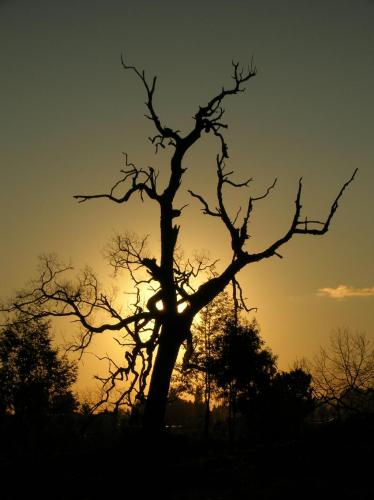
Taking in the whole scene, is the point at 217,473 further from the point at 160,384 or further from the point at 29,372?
the point at 29,372

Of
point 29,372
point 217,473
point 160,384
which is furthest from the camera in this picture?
point 29,372

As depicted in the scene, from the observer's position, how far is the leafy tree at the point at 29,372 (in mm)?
45312

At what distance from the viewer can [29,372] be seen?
46.0 m

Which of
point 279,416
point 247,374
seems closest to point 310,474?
point 247,374

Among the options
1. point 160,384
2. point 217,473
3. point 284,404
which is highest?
point 284,404

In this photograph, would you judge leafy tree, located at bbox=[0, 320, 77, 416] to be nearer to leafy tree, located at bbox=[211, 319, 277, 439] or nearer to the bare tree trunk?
leafy tree, located at bbox=[211, 319, 277, 439]

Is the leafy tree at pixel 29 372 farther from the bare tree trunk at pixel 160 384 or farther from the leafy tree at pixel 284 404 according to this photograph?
the bare tree trunk at pixel 160 384

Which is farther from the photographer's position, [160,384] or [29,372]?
[29,372]

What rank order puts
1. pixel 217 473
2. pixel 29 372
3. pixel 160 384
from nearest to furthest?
1. pixel 160 384
2. pixel 217 473
3. pixel 29 372

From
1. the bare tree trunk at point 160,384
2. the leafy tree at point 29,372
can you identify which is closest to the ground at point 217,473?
the bare tree trunk at point 160,384

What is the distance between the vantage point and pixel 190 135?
13.0 meters

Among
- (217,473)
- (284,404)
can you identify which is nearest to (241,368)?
(284,404)

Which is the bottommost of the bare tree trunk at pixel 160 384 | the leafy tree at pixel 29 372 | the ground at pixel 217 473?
the ground at pixel 217 473

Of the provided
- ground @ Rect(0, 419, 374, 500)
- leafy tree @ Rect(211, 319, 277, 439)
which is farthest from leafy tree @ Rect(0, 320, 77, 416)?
ground @ Rect(0, 419, 374, 500)
